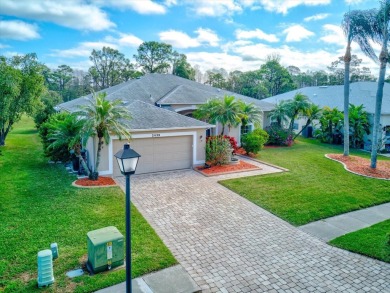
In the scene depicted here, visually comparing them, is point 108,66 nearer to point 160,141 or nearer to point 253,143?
point 253,143

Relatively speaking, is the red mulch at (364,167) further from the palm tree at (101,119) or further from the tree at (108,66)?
the tree at (108,66)

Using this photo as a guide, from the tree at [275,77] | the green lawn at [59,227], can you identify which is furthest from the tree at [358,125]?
the tree at [275,77]

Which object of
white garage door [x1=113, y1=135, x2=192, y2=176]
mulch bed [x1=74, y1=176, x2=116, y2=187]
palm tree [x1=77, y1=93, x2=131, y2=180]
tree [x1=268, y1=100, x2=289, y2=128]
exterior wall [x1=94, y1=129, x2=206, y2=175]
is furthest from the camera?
tree [x1=268, y1=100, x2=289, y2=128]

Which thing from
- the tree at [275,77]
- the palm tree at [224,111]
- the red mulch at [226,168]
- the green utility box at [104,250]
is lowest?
the green utility box at [104,250]

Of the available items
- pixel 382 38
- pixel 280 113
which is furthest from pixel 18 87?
pixel 382 38

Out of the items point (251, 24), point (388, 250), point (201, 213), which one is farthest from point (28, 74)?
point (388, 250)

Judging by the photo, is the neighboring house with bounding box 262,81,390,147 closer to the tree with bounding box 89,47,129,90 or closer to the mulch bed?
the mulch bed

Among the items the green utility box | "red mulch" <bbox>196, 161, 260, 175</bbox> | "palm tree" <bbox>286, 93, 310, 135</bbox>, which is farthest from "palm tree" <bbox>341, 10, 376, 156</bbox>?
the green utility box
